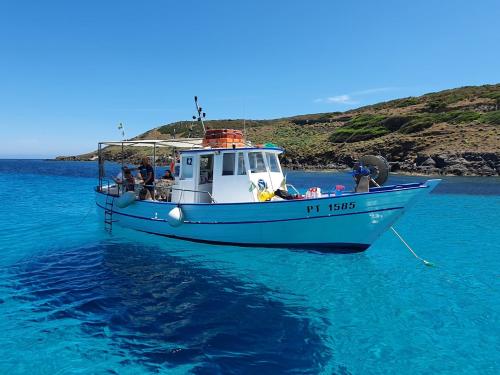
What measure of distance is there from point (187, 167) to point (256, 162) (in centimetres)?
303

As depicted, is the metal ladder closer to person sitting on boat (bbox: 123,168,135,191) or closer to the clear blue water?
person sitting on boat (bbox: 123,168,135,191)

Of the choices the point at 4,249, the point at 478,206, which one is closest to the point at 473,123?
the point at 478,206

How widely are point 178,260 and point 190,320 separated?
4756 mm

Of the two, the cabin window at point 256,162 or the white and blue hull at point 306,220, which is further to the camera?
the cabin window at point 256,162

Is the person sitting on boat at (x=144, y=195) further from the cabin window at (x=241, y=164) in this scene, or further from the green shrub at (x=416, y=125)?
the green shrub at (x=416, y=125)

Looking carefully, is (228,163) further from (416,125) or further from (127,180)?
(416,125)

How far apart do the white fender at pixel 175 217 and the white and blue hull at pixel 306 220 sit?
0.23 m

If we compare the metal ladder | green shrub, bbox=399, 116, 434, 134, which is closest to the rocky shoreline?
green shrub, bbox=399, 116, 434, 134

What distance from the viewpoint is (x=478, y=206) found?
24938 millimetres

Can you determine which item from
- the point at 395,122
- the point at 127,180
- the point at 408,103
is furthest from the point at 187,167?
the point at 408,103

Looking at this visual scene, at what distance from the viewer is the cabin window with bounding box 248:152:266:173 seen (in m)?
13.8

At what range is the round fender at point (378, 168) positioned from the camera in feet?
44.2

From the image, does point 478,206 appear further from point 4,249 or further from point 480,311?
point 4,249

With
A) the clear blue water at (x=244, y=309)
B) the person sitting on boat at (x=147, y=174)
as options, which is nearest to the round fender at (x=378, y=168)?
the clear blue water at (x=244, y=309)
